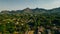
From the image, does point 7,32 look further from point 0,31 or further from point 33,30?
point 33,30

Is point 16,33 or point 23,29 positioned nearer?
point 16,33

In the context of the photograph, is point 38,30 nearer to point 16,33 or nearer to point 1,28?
point 16,33

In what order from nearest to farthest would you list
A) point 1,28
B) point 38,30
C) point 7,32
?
point 7,32 → point 1,28 → point 38,30

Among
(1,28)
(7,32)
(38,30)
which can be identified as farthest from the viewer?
(38,30)

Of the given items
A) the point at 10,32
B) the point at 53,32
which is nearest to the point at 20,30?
the point at 10,32

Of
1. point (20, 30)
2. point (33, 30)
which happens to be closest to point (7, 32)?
point (20, 30)

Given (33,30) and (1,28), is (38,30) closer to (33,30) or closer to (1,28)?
(33,30)

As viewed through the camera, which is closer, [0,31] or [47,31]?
[0,31]
